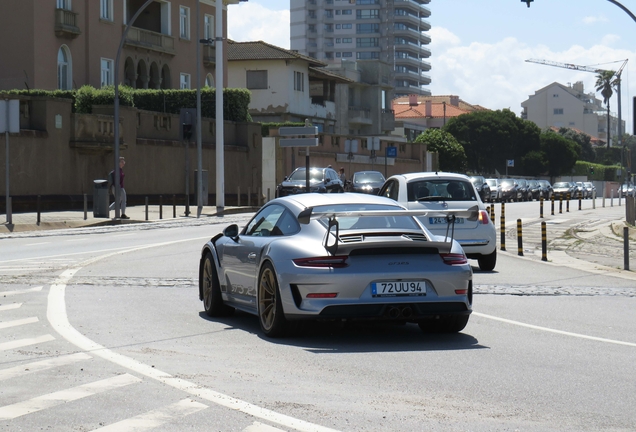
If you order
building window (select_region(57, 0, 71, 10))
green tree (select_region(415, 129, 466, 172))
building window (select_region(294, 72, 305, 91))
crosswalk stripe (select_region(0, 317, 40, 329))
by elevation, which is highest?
building window (select_region(57, 0, 71, 10))

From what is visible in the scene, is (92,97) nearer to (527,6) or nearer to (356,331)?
(527,6)

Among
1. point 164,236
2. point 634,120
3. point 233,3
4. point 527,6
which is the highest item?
point 233,3

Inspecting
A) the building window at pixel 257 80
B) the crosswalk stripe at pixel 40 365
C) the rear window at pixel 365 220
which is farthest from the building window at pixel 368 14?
the crosswalk stripe at pixel 40 365

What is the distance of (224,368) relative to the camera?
8.34 metres

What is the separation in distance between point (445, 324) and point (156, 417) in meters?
4.39

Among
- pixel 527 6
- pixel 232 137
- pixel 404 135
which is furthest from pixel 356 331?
pixel 404 135

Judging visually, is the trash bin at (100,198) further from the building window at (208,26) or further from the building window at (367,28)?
the building window at (367,28)

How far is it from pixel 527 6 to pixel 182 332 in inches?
812

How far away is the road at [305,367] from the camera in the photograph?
258 inches

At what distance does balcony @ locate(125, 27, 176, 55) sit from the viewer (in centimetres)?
5631

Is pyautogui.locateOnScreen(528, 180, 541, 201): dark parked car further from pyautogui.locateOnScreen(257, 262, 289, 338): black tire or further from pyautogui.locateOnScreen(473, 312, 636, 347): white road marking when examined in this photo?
pyautogui.locateOnScreen(257, 262, 289, 338): black tire

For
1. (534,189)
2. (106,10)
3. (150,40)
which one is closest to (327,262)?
(106,10)

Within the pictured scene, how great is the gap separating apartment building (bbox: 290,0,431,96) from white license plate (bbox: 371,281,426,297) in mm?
169681

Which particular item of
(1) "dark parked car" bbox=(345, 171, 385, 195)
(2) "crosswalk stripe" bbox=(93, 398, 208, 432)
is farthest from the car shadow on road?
(1) "dark parked car" bbox=(345, 171, 385, 195)
